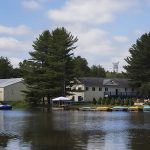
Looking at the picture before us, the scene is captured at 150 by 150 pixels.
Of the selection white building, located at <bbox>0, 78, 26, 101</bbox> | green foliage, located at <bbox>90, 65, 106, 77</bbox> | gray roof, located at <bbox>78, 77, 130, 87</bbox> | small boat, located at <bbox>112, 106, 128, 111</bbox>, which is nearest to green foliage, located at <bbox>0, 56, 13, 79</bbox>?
green foliage, located at <bbox>90, 65, 106, 77</bbox>

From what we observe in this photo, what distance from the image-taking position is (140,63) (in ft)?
344

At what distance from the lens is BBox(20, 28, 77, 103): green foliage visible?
3748 inches

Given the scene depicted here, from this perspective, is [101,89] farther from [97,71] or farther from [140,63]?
[97,71]

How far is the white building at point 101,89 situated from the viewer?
117 meters

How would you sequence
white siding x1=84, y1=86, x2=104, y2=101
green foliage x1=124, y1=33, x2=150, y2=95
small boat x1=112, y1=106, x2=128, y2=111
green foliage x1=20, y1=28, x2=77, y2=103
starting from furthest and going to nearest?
white siding x1=84, y1=86, x2=104, y2=101 < green foliage x1=124, y1=33, x2=150, y2=95 < green foliage x1=20, y1=28, x2=77, y2=103 < small boat x1=112, y1=106, x2=128, y2=111

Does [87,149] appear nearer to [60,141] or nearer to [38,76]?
[60,141]

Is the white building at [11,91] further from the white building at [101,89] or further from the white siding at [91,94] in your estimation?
the white siding at [91,94]

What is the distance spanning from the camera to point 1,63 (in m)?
165

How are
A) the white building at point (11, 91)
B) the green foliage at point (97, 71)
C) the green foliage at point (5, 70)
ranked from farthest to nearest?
the green foliage at point (97, 71), the green foliage at point (5, 70), the white building at point (11, 91)

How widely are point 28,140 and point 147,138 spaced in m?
7.69

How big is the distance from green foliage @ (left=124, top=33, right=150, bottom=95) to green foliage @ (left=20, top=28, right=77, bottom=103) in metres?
15.4

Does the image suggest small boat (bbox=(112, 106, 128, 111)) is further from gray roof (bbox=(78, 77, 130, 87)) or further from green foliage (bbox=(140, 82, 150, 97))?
gray roof (bbox=(78, 77, 130, 87))

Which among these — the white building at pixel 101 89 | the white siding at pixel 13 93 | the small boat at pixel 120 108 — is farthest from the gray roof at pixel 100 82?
the small boat at pixel 120 108

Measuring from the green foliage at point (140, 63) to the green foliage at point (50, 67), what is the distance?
15.4 meters
